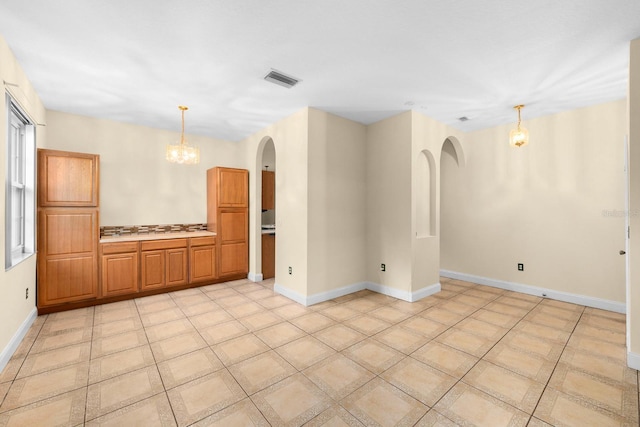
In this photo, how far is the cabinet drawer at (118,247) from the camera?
3.91 metres

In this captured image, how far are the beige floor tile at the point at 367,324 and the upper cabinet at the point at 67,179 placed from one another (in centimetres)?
373

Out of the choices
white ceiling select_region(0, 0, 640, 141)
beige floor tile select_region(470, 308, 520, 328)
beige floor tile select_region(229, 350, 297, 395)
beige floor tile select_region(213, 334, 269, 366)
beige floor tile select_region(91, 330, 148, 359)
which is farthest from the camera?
beige floor tile select_region(470, 308, 520, 328)

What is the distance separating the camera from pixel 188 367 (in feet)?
7.75

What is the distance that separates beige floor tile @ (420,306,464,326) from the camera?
3.31 metres

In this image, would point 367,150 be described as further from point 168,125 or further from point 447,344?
point 168,125

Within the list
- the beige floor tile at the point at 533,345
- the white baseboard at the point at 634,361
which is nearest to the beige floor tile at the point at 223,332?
the beige floor tile at the point at 533,345

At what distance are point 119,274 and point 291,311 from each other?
254cm

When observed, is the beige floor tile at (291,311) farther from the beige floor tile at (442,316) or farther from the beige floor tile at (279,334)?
the beige floor tile at (442,316)

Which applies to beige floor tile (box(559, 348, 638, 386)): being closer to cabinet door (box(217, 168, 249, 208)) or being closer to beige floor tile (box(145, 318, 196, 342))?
beige floor tile (box(145, 318, 196, 342))

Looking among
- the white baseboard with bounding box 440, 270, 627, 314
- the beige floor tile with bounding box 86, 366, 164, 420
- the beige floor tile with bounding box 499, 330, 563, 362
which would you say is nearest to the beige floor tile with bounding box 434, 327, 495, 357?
the beige floor tile with bounding box 499, 330, 563, 362

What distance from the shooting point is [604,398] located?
1.98 m

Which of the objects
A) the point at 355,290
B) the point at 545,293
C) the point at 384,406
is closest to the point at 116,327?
the point at 384,406

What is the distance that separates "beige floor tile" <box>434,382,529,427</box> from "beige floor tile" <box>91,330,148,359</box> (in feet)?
9.06

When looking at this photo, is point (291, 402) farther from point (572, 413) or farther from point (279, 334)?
point (572, 413)
